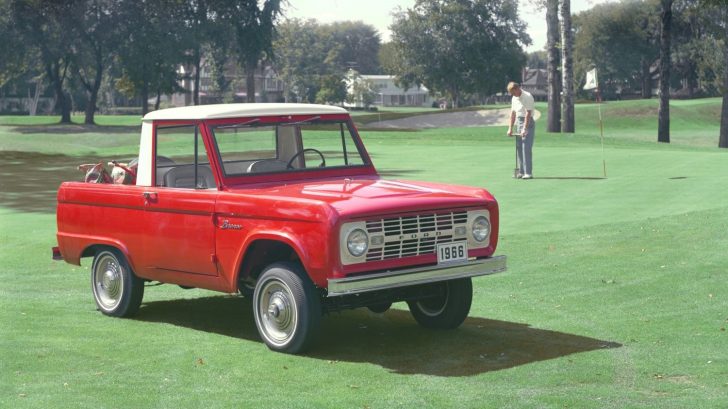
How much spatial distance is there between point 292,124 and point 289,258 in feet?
5.45

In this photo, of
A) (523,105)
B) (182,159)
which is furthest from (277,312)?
(523,105)

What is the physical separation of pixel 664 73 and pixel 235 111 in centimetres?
5309

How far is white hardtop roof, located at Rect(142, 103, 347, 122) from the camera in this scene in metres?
10.3

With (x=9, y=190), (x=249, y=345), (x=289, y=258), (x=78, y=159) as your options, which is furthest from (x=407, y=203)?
(x=78, y=159)

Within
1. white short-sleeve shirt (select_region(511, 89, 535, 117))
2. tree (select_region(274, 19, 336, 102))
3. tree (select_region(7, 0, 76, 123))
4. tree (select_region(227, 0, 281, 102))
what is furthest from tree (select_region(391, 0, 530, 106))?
white short-sleeve shirt (select_region(511, 89, 535, 117))

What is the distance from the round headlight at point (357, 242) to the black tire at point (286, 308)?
46cm

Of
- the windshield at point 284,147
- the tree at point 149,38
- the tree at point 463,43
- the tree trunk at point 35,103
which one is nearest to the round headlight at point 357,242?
the windshield at point 284,147

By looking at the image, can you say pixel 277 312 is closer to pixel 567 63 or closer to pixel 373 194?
pixel 373 194

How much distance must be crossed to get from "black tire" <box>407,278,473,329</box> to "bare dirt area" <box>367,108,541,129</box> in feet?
231

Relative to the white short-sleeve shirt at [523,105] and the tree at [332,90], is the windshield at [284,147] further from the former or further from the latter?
the tree at [332,90]

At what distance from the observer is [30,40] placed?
234 feet

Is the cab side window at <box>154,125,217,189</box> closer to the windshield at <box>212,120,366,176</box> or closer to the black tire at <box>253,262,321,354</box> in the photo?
the windshield at <box>212,120,366,176</box>

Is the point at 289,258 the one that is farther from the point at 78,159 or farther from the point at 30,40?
the point at 30,40

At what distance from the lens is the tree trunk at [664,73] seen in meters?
58.3
